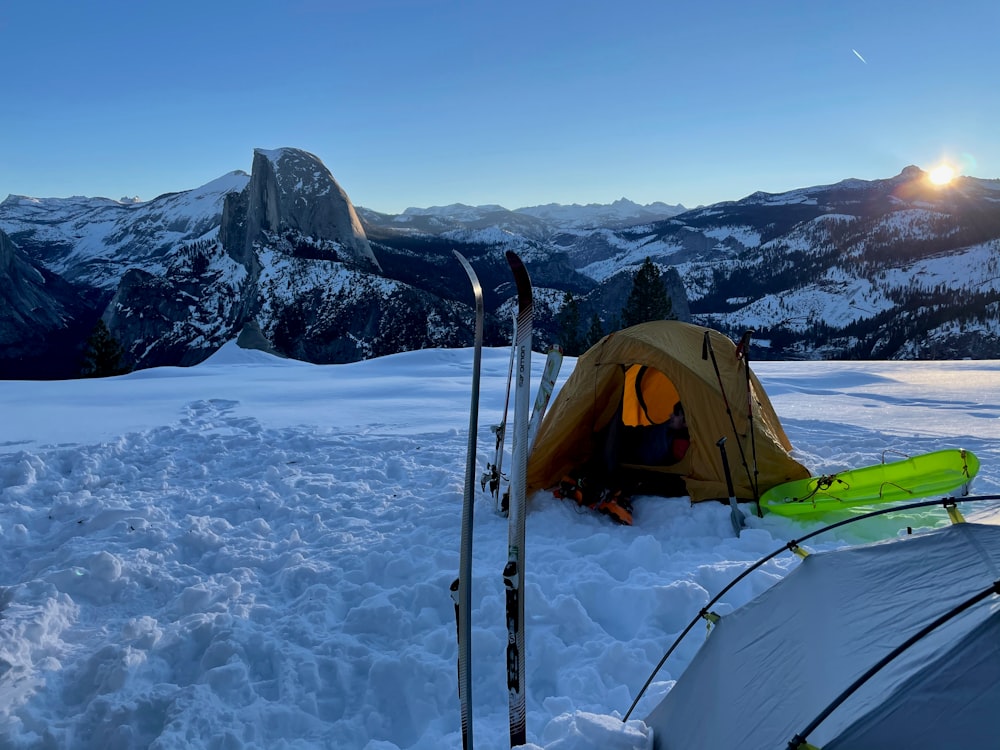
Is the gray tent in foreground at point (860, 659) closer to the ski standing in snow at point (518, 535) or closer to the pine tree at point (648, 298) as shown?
the ski standing in snow at point (518, 535)

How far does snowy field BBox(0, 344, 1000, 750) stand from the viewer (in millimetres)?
3646

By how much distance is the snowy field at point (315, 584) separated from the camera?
12.0 ft

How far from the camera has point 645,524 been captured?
648cm

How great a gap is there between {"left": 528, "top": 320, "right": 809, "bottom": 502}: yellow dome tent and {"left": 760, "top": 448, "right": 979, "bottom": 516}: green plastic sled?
28 cm

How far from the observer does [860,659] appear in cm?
209

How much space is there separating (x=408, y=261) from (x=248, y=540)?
14174cm

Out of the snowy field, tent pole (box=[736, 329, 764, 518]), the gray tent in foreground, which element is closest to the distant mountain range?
the snowy field

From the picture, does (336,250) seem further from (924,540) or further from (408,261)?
(924,540)

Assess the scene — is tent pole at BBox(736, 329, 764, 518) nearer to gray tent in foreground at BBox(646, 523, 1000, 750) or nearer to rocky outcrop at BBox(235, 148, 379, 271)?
gray tent in foreground at BBox(646, 523, 1000, 750)

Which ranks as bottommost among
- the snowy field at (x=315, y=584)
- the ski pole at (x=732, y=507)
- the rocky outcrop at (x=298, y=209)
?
the snowy field at (x=315, y=584)

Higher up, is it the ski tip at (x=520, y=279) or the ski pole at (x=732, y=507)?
the ski tip at (x=520, y=279)

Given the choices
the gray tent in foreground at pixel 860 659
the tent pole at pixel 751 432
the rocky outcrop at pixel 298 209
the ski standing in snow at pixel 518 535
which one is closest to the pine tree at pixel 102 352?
the tent pole at pixel 751 432

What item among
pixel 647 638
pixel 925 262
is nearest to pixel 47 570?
pixel 647 638

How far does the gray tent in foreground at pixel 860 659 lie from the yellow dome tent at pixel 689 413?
13.3ft
